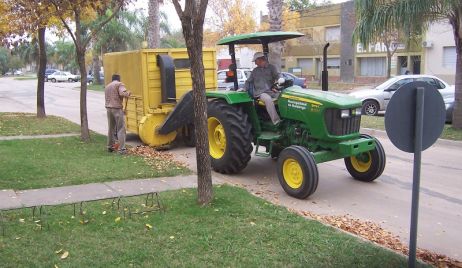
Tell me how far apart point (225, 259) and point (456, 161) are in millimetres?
7416

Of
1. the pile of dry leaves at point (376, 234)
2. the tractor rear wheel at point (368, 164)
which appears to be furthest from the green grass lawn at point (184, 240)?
the tractor rear wheel at point (368, 164)

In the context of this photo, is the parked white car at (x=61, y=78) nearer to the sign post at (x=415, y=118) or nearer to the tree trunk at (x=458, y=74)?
the tree trunk at (x=458, y=74)

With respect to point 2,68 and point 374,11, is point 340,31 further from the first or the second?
point 2,68

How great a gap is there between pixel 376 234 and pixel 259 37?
429 cm

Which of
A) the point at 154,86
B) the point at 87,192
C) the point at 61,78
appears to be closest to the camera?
the point at 87,192

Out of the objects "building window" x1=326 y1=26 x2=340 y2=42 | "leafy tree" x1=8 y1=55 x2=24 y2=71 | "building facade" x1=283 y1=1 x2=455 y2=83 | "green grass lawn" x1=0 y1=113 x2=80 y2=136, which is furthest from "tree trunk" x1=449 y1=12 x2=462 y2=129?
"leafy tree" x1=8 y1=55 x2=24 y2=71

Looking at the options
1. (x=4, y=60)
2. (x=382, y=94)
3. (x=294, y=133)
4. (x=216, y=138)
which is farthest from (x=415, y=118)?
(x=4, y=60)

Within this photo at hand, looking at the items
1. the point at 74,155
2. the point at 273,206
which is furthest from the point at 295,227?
the point at 74,155

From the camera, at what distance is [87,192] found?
7.49m

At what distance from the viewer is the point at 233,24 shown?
46.7m

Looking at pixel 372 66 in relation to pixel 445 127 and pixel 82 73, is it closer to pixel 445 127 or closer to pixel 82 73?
pixel 445 127

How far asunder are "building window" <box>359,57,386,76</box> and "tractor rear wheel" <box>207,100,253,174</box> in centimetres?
3766

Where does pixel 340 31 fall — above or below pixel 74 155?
above

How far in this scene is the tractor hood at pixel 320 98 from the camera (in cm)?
779
